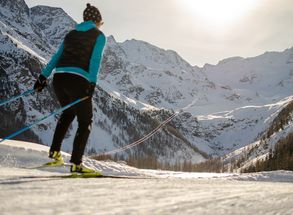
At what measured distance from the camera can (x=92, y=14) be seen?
6086 mm

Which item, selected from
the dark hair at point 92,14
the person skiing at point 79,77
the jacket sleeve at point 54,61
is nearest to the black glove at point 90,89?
the person skiing at point 79,77

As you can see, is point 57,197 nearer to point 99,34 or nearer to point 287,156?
point 99,34

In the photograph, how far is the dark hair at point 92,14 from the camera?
608 centimetres

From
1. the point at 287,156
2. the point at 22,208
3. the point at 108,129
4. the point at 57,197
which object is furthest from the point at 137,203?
the point at 108,129

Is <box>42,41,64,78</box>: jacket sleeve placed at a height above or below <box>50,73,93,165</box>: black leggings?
above

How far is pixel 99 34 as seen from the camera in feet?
19.3

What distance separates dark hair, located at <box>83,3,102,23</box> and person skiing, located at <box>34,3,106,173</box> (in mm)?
20

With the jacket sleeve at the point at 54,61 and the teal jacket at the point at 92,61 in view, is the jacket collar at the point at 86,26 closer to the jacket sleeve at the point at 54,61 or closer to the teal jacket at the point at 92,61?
the teal jacket at the point at 92,61

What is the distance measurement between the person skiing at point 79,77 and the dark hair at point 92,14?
0.02m

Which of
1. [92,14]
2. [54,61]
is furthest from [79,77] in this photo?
[92,14]

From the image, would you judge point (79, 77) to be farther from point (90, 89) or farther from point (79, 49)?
point (79, 49)

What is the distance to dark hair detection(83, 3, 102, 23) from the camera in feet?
19.9

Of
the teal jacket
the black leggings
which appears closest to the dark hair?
the teal jacket

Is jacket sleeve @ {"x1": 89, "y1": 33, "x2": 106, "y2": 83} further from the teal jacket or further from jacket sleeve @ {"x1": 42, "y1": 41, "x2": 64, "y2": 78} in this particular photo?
jacket sleeve @ {"x1": 42, "y1": 41, "x2": 64, "y2": 78}
